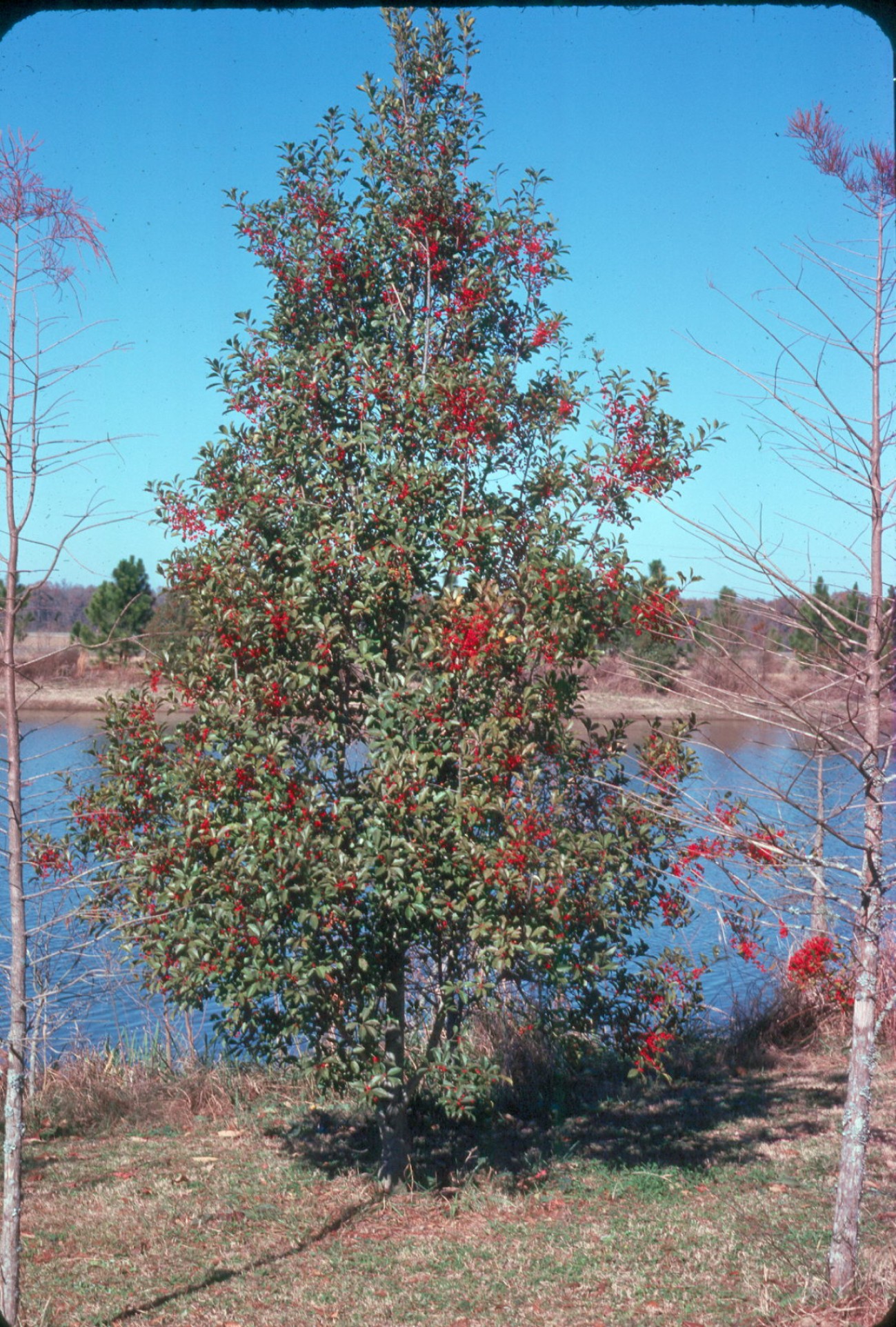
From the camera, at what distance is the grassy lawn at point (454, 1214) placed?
14.1 feet

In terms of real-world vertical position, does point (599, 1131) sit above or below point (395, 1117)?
below

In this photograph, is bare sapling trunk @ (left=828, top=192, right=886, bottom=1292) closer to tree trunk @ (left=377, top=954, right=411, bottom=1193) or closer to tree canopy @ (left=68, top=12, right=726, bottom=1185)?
tree canopy @ (left=68, top=12, right=726, bottom=1185)

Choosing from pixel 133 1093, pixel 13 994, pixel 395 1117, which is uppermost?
pixel 13 994

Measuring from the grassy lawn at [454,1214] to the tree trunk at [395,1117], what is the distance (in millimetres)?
142

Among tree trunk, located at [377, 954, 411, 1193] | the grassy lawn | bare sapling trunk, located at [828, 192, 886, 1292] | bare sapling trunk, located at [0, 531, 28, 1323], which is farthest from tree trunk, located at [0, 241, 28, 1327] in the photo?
bare sapling trunk, located at [828, 192, 886, 1292]

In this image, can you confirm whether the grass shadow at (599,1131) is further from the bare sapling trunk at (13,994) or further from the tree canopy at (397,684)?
the bare sapling trunk at (13,994)

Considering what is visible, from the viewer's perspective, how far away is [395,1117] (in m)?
5.66

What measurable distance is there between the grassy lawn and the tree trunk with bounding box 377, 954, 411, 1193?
14 centimetres

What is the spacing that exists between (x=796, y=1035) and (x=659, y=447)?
5194mm

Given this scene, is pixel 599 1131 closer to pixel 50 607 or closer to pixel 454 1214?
pixel 454 1214

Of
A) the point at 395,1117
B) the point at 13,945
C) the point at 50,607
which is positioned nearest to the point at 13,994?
the point at 13,945

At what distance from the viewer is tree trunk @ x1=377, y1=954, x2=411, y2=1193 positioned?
5531mm

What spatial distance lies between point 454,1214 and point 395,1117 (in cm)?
56

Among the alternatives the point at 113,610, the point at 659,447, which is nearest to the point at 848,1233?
the point at 659,447
